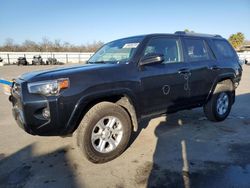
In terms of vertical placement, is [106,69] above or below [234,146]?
above

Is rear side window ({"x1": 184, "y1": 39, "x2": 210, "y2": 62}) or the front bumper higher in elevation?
rear side window ({"x1": 184, "y1": 39, "x2": 210, "y2": 62})

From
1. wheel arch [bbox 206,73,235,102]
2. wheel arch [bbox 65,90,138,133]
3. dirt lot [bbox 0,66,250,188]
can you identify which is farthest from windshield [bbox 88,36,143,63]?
wheel arch [bbox 206,73,235,102]

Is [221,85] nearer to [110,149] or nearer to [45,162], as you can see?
[110,149]

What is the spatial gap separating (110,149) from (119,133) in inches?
11.3

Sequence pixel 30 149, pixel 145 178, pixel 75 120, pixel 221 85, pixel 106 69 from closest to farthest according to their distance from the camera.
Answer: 1. pixel 145 178
2. pixel 75 120
3. pixel 106 69
4. pixel 30 149
5. pixel 221 85

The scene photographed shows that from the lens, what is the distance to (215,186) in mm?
3104

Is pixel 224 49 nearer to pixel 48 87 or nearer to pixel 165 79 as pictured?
pixel 165 79

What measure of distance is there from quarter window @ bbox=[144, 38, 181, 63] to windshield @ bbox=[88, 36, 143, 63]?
0.23 m

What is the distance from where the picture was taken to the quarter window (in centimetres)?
453

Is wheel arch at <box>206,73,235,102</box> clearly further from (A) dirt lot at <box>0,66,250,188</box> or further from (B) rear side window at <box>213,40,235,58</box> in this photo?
(A) dirt lot at <box>0,66,250,188</box>

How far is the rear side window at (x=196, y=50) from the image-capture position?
506cm

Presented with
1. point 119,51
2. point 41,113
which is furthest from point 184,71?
point 41,113

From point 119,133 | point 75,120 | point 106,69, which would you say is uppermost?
point 106,69

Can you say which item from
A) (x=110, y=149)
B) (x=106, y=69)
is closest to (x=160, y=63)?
(x=106, y=69)
